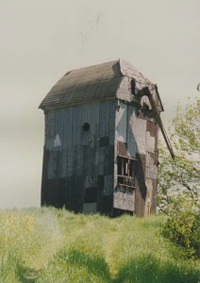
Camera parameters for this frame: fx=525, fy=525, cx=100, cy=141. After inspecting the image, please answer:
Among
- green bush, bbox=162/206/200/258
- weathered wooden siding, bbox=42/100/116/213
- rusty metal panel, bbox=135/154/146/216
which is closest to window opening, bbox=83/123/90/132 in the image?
weathered wooden siding, bbox=42/100/116/213

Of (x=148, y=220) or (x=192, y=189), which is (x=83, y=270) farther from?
(x=192, y=189)

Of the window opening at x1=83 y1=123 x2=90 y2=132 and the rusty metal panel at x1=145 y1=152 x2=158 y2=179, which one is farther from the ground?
the window opening at x1=83 y1=123 x2=90 y2=132

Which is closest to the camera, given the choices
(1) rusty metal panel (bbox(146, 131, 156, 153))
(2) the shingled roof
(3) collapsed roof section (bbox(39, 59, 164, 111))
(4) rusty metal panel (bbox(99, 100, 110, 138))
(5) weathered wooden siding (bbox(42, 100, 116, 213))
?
(5) weathered wooden siding (bbox(42, 100, 116, 213))

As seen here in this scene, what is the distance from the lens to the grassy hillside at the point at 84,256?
42.5 ft

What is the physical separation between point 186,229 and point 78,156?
916cm

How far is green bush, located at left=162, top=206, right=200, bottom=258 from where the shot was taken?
675 inches

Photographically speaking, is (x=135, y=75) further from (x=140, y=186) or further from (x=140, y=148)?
(x=140, y=186)

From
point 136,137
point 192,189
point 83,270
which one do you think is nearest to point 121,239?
point 83,270

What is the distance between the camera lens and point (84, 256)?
14.1 metres

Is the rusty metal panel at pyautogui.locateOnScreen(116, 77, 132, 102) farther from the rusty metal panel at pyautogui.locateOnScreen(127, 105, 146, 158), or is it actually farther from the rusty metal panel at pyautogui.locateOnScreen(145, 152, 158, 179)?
the rusty metal panel at pyautogui.locateOnScreen(145, 152, 158, 179)

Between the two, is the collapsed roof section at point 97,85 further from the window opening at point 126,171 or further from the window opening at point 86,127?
the window opening at point 126,171

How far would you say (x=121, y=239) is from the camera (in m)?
17.7

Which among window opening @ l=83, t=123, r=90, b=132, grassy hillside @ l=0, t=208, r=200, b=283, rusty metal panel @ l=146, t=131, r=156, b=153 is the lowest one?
grassy hillside @ l=0, t=208, r=200, b=283

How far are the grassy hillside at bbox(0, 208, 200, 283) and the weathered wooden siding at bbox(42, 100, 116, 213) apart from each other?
17.1ft
